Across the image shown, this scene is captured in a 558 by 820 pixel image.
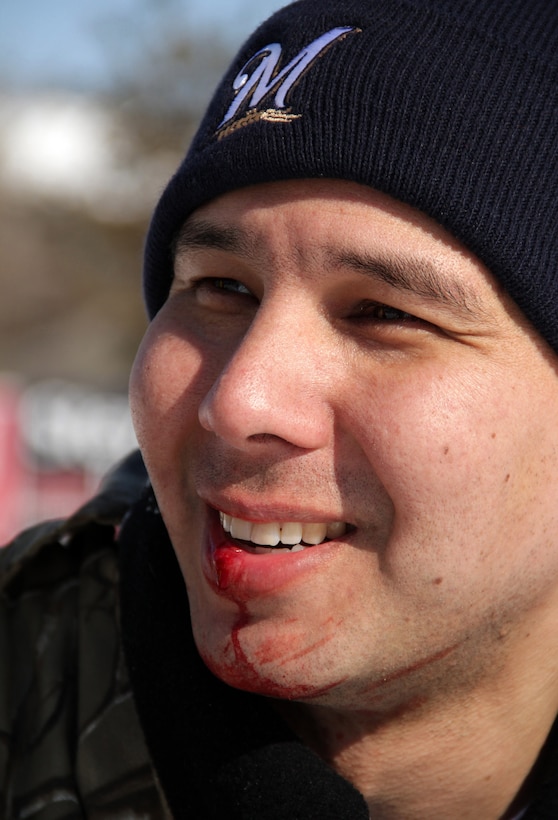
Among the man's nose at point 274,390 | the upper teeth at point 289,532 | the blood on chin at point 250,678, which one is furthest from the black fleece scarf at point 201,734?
the man's nose at point 274,390

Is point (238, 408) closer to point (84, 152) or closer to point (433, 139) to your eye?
point (433, 139)

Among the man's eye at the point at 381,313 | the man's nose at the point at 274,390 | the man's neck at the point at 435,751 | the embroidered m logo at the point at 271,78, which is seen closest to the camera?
the man's nose at the point at 274,390

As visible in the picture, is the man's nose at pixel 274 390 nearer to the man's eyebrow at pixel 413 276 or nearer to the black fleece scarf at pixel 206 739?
the man's eyebrow at pixel 413 276

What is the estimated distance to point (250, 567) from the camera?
1823 mm

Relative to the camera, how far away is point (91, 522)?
231cm

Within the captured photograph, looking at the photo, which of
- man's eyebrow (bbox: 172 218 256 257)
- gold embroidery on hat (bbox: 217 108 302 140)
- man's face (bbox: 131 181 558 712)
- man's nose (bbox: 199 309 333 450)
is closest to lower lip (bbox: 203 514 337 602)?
man's face (bbox: 131 181 558 712)

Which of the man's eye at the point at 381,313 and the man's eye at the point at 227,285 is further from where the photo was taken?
the man's eye at the point at 227,285

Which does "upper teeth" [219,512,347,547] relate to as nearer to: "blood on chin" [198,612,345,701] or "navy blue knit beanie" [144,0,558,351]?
"blood on chin" [198,612,345,701]

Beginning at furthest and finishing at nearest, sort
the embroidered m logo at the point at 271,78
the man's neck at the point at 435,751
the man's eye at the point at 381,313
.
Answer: the man's neck at the point at 435,751, the embroidered m logo at the point at 271,78, the man's eye at the point at 381,313

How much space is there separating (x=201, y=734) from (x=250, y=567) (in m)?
0.37

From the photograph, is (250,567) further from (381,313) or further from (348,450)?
(381,313)

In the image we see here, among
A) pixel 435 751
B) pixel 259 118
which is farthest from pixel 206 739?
pixel 259 118

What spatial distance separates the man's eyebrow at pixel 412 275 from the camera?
1.74 m

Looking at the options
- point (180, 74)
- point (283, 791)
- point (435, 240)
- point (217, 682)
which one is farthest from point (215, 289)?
point (180, 74)
